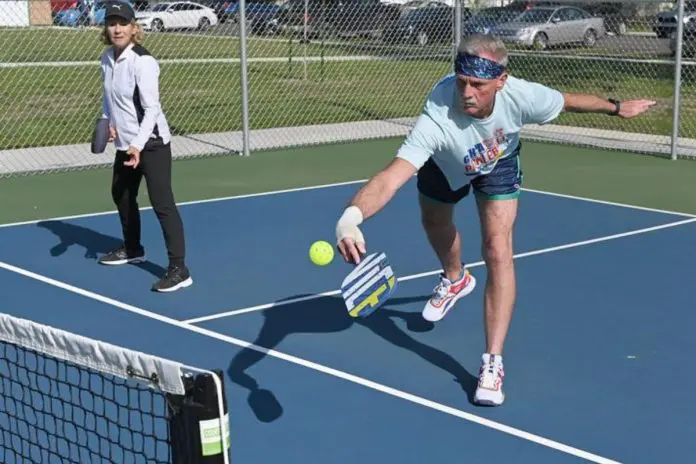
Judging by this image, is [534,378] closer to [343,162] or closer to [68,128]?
[343,162]

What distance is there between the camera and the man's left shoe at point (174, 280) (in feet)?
26.9

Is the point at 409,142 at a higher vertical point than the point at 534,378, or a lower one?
higher

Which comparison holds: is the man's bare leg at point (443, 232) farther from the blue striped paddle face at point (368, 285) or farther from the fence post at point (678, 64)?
the fence post at point (678, 64)

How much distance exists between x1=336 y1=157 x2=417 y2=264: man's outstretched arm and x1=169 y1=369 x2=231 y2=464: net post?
1610 millimetres

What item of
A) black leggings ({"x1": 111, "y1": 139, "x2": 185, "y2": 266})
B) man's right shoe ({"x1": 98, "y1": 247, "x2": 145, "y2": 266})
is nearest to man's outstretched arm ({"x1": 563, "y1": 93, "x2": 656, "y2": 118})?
black leggings ({"x1": 111, "y1": 139, "x2": 185, "y2": 266})

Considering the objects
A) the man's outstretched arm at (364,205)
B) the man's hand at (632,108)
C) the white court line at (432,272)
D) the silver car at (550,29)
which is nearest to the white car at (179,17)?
the silver car at (550,29)

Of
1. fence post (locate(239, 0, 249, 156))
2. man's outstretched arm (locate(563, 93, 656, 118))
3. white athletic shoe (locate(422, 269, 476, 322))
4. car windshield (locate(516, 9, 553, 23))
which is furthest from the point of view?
car windshield (locate(516, 9, 553, 23))

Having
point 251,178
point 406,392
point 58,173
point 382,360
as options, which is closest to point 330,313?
point 382,360

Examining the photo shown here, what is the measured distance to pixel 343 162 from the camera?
46.7 feet

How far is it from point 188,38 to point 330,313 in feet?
41.3

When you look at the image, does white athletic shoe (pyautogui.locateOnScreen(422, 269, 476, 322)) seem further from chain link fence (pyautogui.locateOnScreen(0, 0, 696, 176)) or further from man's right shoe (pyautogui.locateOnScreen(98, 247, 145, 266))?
chain link fence (pyautogui.locateOnScreen(0, 0, 696, 176))

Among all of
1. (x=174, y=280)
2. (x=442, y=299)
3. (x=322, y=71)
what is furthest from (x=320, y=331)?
(x=322, y=71)

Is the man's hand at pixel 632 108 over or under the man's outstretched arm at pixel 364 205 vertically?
over

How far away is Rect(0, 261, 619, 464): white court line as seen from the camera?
546 centimetres
